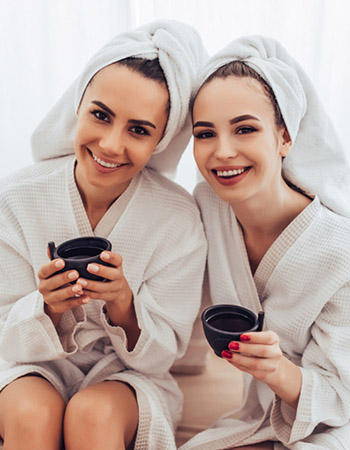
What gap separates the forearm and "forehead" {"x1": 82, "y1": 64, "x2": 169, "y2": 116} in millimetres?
749

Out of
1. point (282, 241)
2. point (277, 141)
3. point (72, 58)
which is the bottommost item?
point (282, 241)

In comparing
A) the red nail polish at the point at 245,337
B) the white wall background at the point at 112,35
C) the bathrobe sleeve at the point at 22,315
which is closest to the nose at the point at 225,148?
the red nail polish at the point at 245,337

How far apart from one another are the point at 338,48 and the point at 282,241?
0.87 m

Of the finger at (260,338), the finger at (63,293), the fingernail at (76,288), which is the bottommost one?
the finger at (260,338)

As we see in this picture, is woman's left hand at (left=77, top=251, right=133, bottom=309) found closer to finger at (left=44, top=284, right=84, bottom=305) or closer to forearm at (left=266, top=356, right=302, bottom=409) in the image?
finger at (left=44, top=284, right=84, bottom=305)

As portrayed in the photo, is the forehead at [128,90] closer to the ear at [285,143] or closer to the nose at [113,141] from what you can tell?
the nose at [113,141]

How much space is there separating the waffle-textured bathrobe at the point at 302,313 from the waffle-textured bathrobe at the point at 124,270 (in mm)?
118

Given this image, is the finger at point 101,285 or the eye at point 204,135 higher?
the eye at point 204,135

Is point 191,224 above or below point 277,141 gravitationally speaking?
below

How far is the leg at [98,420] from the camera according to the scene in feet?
4.09

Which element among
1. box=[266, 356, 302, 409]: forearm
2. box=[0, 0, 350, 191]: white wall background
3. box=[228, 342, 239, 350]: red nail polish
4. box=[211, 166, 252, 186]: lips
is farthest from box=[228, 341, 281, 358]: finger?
box=[0, 0, 350, 191]: white wall background

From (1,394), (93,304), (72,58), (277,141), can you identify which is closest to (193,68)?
(277,141)

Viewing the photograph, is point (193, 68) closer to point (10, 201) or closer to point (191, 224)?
point (191, 224)

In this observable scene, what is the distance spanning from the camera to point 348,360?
4.58 ft
